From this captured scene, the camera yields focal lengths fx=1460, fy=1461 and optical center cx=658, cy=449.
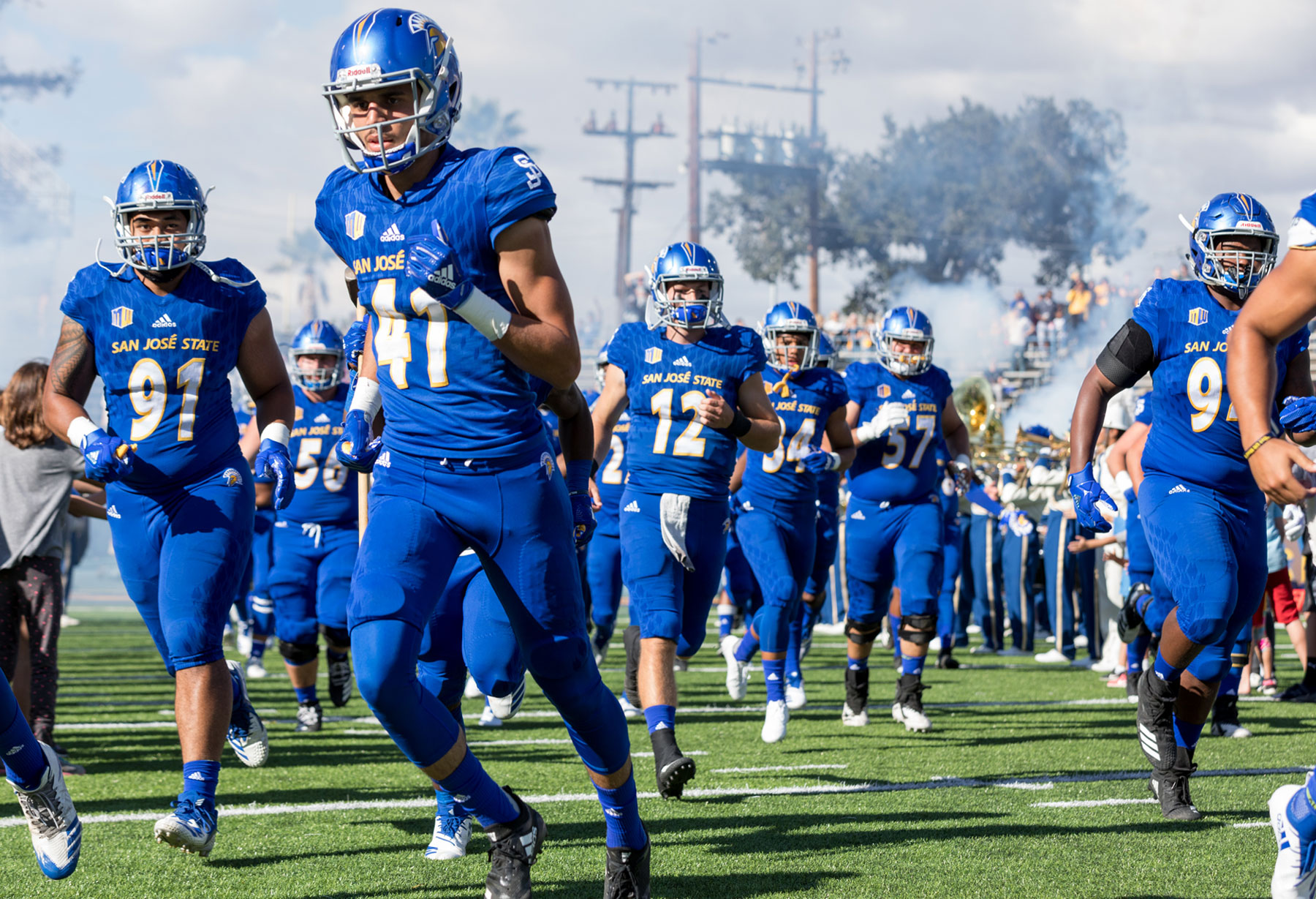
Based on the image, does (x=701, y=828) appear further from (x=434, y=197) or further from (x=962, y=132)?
(x=962, y=132)

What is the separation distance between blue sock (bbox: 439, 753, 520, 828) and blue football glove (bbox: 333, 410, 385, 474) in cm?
82

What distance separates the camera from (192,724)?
4.23 meters

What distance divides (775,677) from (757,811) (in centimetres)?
205

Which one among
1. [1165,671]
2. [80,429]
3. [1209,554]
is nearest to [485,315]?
[80,429]

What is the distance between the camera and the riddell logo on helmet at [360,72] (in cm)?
333

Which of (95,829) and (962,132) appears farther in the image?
(962,132)

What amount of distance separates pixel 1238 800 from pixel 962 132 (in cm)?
4438

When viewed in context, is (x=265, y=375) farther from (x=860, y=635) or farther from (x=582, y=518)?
(x=860, y=635)

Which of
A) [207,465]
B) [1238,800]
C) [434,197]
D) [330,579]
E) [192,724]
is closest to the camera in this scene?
[434,197]

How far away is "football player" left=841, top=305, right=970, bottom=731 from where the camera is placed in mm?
7527

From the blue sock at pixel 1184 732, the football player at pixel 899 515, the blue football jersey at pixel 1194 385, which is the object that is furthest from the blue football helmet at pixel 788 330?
the blue sock at pixel 1184 732

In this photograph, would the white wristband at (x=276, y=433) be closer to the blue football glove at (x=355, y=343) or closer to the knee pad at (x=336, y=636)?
the blue football glove at (x=355, y=343)

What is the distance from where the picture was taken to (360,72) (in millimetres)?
3334

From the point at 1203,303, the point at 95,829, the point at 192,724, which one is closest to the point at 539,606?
the point at 192,724
